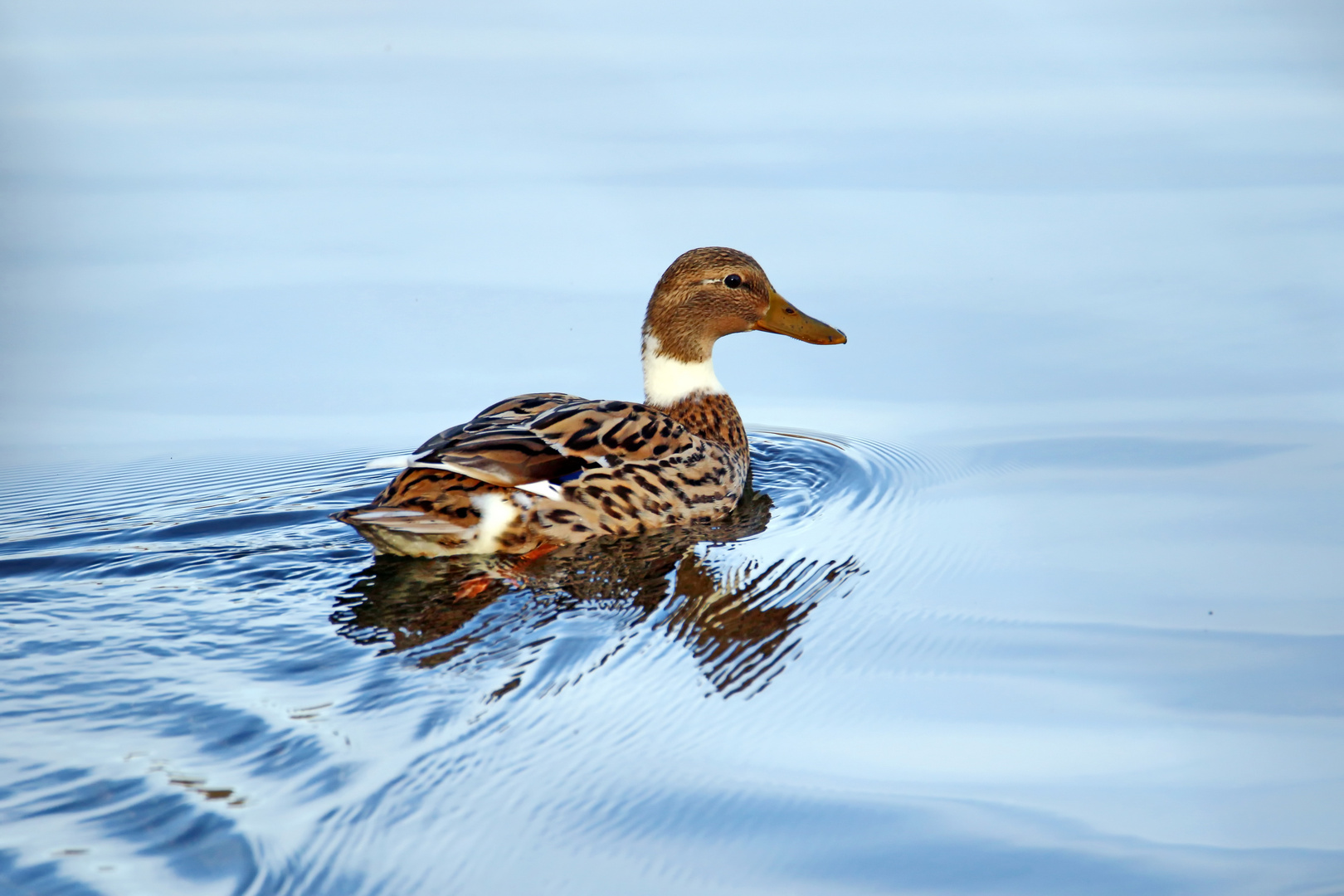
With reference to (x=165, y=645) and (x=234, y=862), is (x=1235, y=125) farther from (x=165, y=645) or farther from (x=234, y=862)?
(x=234, y=862)

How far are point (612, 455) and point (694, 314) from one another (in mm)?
1369

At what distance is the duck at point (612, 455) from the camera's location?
22.1 ft

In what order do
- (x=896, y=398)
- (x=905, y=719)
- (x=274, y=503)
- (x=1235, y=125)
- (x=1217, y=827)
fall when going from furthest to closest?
(x=1235, y=125)
(x=896, y=398)
(x=274, y=503)
(x=905, y=719)
(x=1217, y=827)

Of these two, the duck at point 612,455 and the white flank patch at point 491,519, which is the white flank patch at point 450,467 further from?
the white flank patch at point 491,519

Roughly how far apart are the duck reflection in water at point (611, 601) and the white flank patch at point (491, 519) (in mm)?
64

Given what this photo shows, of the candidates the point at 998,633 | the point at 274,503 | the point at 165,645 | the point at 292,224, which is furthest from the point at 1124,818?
the point at 292,224

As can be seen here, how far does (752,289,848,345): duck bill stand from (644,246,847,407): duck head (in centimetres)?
5

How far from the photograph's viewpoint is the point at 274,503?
7348 mm

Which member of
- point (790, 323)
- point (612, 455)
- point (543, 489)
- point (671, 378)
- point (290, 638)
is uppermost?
point (790, 323)

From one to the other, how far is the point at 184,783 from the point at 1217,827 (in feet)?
9.57

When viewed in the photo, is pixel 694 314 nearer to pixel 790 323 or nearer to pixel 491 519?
pixel 790 323

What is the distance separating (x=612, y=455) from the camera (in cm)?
735

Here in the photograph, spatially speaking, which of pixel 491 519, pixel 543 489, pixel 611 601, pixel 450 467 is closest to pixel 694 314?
pixel 543 489

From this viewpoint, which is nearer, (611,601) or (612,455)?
(611,601)
